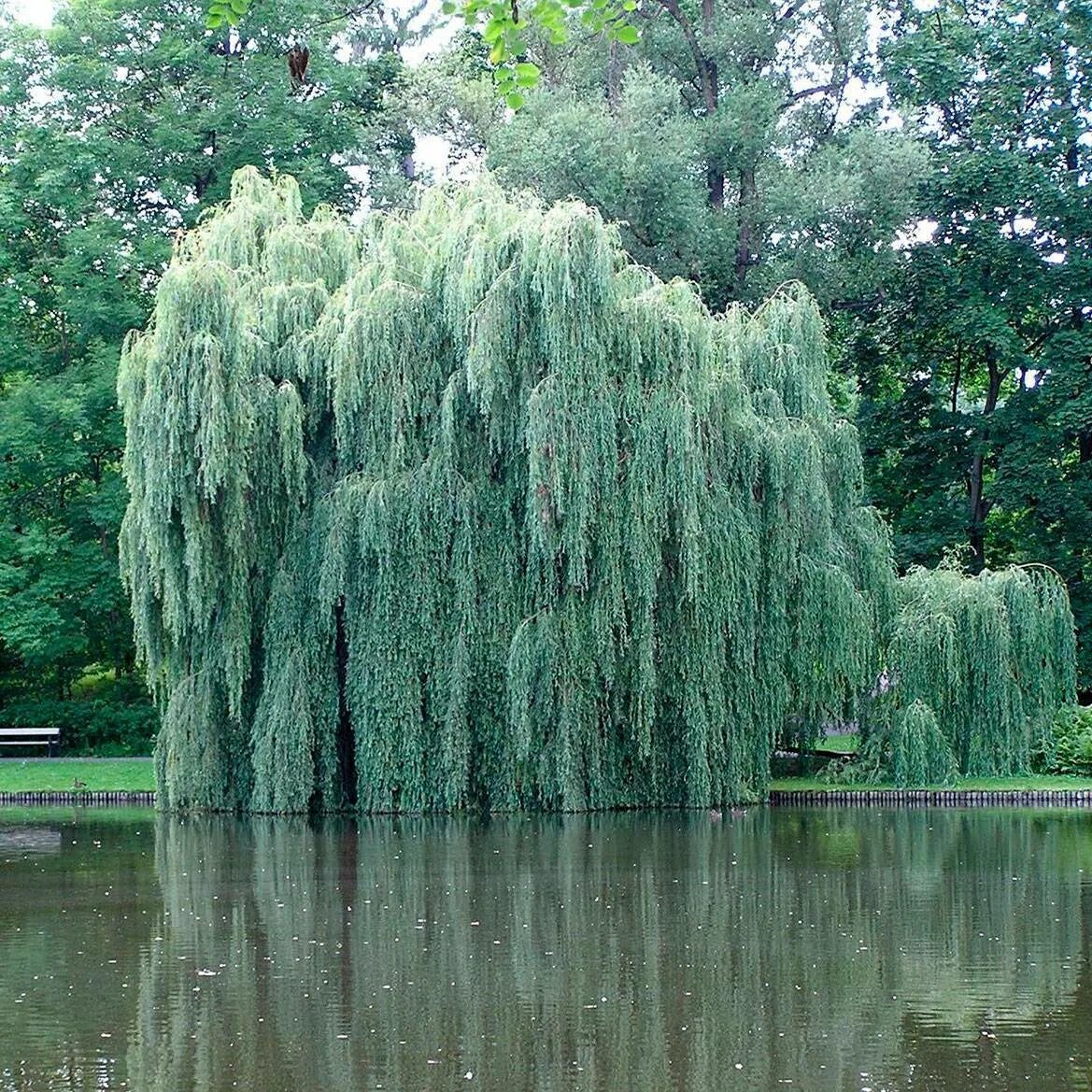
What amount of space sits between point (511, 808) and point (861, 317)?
17.3m

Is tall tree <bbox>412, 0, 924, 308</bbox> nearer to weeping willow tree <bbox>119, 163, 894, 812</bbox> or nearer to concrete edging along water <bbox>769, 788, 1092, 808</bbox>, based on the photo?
weeping willow tree <bbox>119, 163, 894, 812</bbox>

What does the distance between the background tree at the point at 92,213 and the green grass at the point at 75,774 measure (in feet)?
6.47

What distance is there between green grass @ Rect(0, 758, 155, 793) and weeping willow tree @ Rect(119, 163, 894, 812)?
4202 millimetres

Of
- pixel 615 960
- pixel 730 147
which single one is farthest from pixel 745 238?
pixel 615 960

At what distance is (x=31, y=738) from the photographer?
30.3 metres

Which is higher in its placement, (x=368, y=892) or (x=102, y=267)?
(x=102, y=267)

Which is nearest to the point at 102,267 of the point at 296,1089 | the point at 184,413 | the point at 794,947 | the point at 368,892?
the point at 184,413

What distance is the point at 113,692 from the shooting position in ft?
104

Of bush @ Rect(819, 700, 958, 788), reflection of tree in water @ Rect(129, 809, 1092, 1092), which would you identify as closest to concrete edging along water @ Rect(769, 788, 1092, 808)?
bush @ Rect(819, 700, 958, 788)

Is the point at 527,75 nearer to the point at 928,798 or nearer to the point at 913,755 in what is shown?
the point at 928,798

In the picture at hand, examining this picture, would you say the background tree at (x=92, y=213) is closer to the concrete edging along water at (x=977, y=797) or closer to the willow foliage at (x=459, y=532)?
the willow foliage at (x=459, y=532)

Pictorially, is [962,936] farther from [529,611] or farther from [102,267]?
[102,267]

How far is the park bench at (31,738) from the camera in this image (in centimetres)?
2952

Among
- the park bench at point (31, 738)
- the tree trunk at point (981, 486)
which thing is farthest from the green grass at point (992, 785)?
the park bench at point (31, 738)
